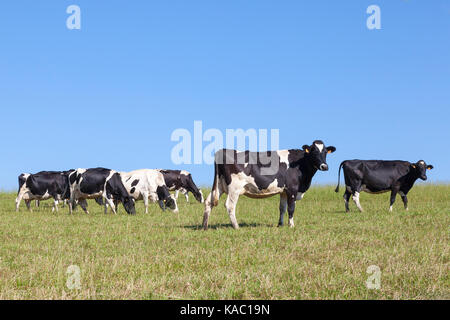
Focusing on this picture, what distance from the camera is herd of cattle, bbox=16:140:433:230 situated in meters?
14.3

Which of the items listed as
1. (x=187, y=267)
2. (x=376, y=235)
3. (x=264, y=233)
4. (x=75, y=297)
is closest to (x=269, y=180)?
(x=264, y=233)

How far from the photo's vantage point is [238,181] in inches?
559

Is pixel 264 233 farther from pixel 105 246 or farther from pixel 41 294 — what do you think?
pixel 41 294

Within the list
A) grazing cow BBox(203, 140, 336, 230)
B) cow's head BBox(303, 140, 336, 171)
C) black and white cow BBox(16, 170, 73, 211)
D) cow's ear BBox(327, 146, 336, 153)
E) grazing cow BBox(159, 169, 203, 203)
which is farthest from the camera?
grazing cow BBox(159, 169, 203, 203)

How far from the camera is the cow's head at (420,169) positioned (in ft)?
A: 76.6

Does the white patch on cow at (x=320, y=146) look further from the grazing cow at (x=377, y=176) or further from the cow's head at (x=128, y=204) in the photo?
the cow's head at (x=128, y=204)

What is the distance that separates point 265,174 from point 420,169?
12.2 metres

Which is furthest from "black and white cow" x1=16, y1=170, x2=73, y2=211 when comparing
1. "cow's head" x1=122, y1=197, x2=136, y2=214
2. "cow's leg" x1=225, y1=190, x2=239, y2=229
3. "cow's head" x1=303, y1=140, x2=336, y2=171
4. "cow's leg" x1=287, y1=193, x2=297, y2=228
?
Answer: "cow's head" x1=303, y1=140, x2=336, y2=171

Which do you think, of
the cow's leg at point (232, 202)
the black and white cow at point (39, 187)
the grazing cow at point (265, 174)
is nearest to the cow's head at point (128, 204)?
the black and white cow at point (39, 187)

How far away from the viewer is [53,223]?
1786 centimetres

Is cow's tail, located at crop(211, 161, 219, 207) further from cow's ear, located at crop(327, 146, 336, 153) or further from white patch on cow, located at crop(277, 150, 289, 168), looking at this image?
cow's ear, located at crop(327, 146, 336, 153)

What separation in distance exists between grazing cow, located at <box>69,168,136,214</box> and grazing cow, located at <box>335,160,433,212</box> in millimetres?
10252

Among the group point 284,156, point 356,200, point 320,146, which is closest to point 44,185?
point 356,200
